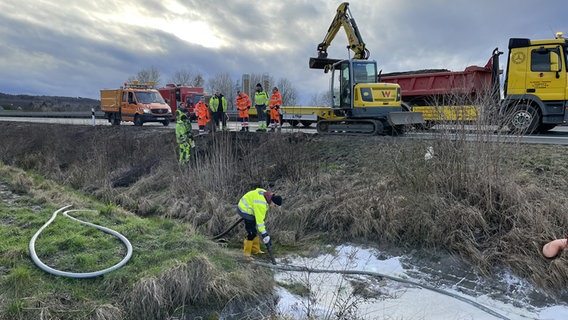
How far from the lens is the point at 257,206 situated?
5500 mm

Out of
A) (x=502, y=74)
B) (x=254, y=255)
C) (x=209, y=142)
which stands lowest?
(x=254, y=255)

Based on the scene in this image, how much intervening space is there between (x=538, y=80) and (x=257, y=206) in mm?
10356

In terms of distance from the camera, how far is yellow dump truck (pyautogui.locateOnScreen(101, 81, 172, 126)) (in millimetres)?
19969

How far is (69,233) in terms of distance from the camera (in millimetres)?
5504

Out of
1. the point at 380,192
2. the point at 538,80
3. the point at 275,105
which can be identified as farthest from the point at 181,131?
the point at 538,80

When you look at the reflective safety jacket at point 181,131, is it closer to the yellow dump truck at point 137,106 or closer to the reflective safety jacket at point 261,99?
the reflective safety jacket at point 261,99

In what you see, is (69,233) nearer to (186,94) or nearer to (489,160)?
(489,160)

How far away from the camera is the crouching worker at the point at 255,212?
18.0ft

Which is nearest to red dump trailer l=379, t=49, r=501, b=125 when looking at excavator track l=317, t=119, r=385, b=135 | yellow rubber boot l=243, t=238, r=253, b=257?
excavator track l=317, t=119, r=385, b=135

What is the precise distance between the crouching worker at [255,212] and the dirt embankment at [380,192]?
90 centimetres

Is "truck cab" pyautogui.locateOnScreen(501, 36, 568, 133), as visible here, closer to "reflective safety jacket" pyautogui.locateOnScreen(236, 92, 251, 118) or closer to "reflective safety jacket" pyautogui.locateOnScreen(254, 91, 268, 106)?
"reflective safety jacket" pyautogui.locateOnScreen(254, 91, 268, 106)

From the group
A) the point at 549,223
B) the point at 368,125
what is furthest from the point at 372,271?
the point at 368,125

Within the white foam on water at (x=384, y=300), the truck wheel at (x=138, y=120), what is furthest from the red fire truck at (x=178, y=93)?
the white foam on water at (x=384, y=300)

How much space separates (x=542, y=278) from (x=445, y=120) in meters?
2.70
